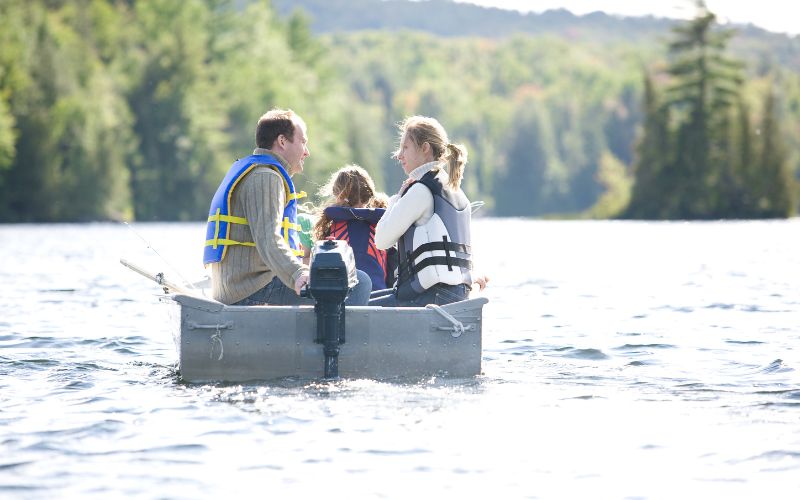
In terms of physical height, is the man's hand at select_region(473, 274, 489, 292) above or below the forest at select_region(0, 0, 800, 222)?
below

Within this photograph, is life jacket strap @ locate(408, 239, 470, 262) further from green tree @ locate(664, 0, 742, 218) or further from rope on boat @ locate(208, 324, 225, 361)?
green tree @ locate(664, 0, 742, 218)

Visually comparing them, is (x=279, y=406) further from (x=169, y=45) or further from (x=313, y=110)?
(x=313, y=110)


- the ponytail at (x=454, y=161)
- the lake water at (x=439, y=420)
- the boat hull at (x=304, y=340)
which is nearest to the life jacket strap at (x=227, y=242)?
the boat hull at (x=304, y=340)

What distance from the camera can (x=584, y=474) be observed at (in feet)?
19.1

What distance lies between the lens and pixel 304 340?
7.94 m

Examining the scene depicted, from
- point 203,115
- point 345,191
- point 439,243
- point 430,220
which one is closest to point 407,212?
point 430,220

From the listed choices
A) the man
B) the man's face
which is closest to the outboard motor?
the man

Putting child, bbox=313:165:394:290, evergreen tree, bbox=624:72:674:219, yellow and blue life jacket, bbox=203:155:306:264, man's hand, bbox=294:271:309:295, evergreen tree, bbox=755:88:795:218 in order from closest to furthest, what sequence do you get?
man's hand, bbox=294:271:309:295 < yellow and blue life jacket, bbox=203:155:306:264 < child, bbox=313:165:394:290 < evergreen tree, bbox=755:88:795:218 < evergreen tree, bbox=624:72:674:219

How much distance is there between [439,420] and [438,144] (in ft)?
6.54

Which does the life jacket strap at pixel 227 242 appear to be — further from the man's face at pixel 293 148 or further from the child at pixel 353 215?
the child at pixel 353 215

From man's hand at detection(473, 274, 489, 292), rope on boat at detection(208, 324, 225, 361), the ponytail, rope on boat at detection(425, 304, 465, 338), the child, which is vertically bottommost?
rope on boat at detection(208, 324, 225, 361)

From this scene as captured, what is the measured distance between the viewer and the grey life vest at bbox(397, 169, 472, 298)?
8180mm

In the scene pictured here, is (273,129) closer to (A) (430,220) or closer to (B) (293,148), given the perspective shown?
(B) (293,148)

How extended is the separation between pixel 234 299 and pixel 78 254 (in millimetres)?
21120
